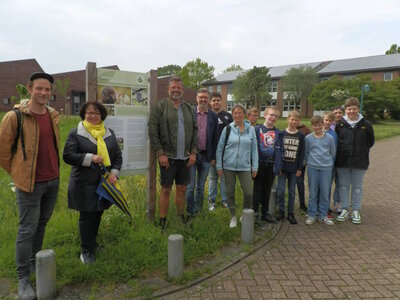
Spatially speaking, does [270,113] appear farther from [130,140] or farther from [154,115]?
[130,140]

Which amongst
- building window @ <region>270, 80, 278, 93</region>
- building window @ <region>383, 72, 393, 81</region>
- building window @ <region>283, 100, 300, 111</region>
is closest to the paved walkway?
building window @ <region>283, 100, 300, 111</region>

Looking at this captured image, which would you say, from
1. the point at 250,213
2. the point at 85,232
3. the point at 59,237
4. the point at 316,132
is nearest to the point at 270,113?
the point at 316,132

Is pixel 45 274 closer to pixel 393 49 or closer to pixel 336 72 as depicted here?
pixel 336 72

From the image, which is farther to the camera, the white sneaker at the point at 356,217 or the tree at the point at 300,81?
the tree at the point at 300,81

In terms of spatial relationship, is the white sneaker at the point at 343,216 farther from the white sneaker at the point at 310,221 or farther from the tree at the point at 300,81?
the tree at the point at 300,81

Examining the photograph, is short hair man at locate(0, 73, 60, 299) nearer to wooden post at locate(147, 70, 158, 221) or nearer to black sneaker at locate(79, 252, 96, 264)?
black sneaker at locate(79, 252, 96, 264)

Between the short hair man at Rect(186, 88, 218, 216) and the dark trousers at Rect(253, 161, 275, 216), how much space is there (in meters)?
0.79

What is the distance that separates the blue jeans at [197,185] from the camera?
476 centimetres

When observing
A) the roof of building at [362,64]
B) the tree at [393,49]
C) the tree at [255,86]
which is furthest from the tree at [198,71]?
the tree at [393,49]

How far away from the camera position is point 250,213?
4105 millimetres

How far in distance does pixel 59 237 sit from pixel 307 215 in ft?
13.3

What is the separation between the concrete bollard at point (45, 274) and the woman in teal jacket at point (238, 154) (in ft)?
8.24

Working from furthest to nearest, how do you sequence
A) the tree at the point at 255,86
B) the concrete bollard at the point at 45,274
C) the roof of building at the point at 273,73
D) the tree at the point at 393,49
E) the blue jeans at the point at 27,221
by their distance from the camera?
the tree at the point at 393,49
the roof of building at the point at 273,73
the tree at the point at 255,86
the blue jeans at the point at 27,221
the concrete bollard at the point at 45,274

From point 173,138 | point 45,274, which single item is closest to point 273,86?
point 173,138
